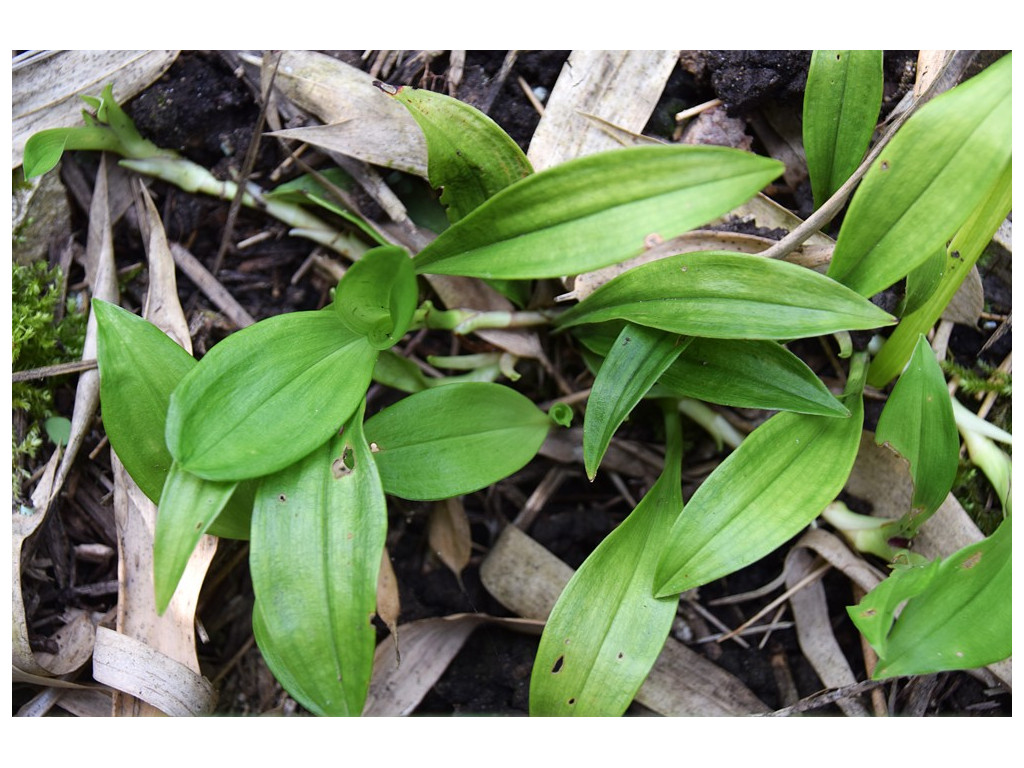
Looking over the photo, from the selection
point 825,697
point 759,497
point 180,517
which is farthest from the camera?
point 825,697

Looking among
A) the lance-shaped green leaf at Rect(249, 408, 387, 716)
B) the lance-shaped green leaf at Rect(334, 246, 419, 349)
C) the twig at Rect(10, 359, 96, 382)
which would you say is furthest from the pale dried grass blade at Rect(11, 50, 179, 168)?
the lance-shaped green leaf at Rect(249, 408, 387, 716)

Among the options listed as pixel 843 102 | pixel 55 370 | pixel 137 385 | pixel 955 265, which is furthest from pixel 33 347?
pixel 955 265

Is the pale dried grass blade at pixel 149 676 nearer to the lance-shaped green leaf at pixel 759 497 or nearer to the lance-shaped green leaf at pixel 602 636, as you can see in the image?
the lance-shaped green leaf at pixel 602 636

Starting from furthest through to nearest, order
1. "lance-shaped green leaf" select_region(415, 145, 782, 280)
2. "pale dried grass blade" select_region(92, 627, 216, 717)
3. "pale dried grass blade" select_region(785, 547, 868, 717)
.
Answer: "pale dried grass blade" select_region(785, 547, 868, 717) < "pale dried grass blade" select_region(92, 627, 216, 717) < "lance-shaped green leaf" select_region(415, 145, 782, 280)

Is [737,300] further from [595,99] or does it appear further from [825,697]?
[825,697]

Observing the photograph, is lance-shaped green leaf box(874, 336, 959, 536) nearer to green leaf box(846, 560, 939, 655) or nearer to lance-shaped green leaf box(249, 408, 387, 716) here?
green leaf box(846, 560, 939, 655)

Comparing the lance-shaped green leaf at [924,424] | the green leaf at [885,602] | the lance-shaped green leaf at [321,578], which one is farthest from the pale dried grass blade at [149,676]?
the lance-shaped green leaf at [924,424]
